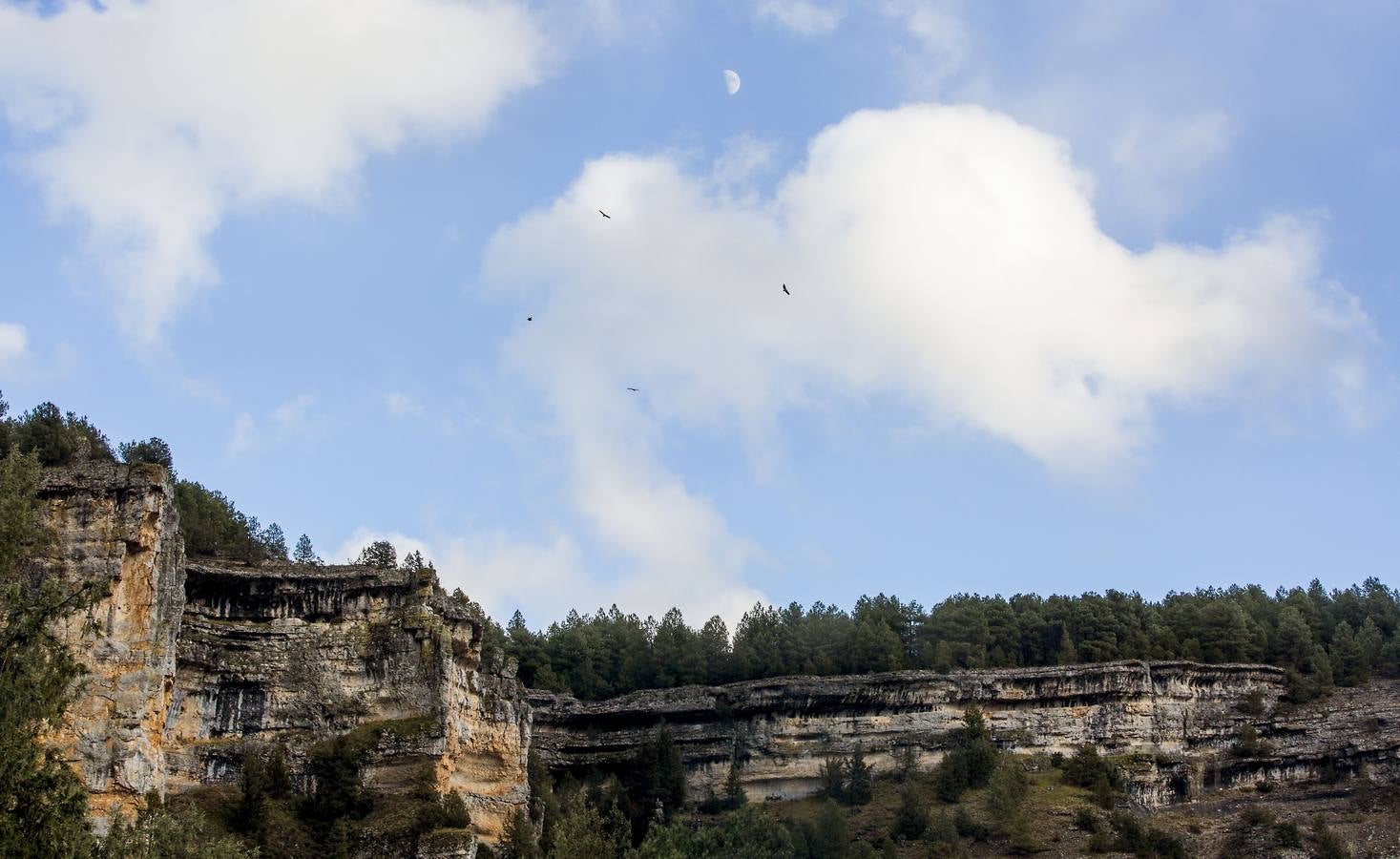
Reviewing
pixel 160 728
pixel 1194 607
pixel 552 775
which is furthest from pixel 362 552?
pixel 1194 607

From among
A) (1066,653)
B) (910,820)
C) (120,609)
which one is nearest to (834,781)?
(910,820)

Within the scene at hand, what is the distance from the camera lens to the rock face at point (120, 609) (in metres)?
49.8

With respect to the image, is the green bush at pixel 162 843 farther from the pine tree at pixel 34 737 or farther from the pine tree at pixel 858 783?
the pine tree at pixel 858 783

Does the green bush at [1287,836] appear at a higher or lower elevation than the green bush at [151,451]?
lower

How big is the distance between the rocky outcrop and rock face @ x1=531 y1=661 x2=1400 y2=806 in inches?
1154

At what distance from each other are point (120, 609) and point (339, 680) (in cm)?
1601

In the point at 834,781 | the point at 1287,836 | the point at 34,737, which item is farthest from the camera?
the point at 834,781

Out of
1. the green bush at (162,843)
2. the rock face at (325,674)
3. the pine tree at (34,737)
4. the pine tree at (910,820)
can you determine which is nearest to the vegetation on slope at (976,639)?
the pine tree at (910,820)

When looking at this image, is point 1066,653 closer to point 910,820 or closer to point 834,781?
point 834,781

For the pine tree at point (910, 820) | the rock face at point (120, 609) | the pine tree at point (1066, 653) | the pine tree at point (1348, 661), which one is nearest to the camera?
the rock face at point (120, 609)

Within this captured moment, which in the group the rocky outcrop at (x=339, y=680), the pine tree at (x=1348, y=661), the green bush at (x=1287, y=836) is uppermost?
the pine tree at (x=1348, y=661)

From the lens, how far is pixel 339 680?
66688 millimetres

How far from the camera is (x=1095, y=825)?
83688 mm

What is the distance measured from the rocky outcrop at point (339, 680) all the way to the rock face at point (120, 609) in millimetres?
10500
